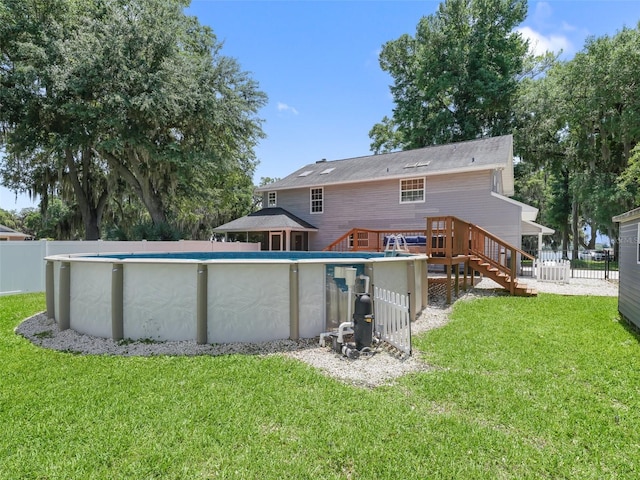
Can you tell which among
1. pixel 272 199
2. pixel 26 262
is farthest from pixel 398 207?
pixel 26 262

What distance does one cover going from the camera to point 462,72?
2722cm

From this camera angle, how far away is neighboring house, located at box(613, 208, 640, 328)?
627 centimetres

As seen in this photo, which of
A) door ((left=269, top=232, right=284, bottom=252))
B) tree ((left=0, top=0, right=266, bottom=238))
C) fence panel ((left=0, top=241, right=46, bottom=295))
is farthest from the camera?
door ((left=269, top=232, right=284, bottom=252))

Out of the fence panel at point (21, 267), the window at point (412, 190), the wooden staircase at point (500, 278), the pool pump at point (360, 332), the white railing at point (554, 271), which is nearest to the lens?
the pool pump at point (360, 332)

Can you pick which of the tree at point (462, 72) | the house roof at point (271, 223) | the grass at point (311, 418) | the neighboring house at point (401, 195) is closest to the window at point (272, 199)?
the neighboring house at point (401, 195)

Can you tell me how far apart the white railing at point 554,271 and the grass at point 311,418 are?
32.5 feet

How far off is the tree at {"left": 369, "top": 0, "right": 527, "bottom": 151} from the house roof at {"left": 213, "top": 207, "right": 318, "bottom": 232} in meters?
15.1

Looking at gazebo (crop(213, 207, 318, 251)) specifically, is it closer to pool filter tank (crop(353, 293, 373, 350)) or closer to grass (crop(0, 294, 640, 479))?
pool filter tank (crop(353, 293, 373, 350))

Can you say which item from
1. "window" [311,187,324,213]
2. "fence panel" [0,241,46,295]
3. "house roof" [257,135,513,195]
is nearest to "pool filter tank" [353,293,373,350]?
"fence panel" [0,241,46,295]

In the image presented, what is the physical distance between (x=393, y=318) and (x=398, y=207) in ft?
41.3

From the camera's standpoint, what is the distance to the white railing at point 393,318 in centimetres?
480

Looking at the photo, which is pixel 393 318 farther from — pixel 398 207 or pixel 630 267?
pixel 398 207

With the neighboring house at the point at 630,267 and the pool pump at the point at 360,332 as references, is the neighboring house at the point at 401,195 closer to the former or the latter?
the neighboring house at the point at 630,267

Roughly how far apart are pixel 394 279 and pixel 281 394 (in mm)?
3402
